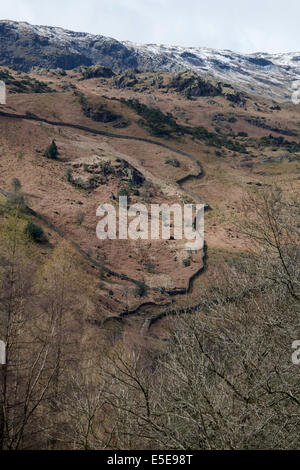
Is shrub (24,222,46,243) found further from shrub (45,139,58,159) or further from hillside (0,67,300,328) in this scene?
shrub (45,139,58,159)

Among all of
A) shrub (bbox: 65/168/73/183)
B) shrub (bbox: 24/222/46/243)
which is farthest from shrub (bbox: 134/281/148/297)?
shrub (bbox: 65/168/73/183)

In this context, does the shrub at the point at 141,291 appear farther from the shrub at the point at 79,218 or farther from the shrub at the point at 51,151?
the shrub at the point at 51,151

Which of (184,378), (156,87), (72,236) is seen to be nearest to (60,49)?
(156,87)

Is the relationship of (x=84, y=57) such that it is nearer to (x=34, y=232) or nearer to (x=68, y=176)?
(x=68, y=176)

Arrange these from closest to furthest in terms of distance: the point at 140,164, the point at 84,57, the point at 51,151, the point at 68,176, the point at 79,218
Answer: the point at 79,218, the point at 68,176, the point at 51,151, the point at 140,164, the point at 84,57

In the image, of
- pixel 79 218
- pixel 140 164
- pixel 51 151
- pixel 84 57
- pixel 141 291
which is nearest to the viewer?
pixel 141 291

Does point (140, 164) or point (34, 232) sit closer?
point (34, 232)

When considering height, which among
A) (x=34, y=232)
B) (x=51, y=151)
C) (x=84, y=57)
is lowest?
(x=34, y=232)

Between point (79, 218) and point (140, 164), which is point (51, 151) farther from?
point (79, 218)

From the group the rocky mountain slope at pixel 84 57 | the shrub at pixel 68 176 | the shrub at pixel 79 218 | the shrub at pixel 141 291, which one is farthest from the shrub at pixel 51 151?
the rocky mountain slope at pixel 84 57

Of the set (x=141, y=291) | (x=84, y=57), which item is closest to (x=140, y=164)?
(x=141, y=291)

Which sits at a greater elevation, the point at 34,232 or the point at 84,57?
the point at 84,57
